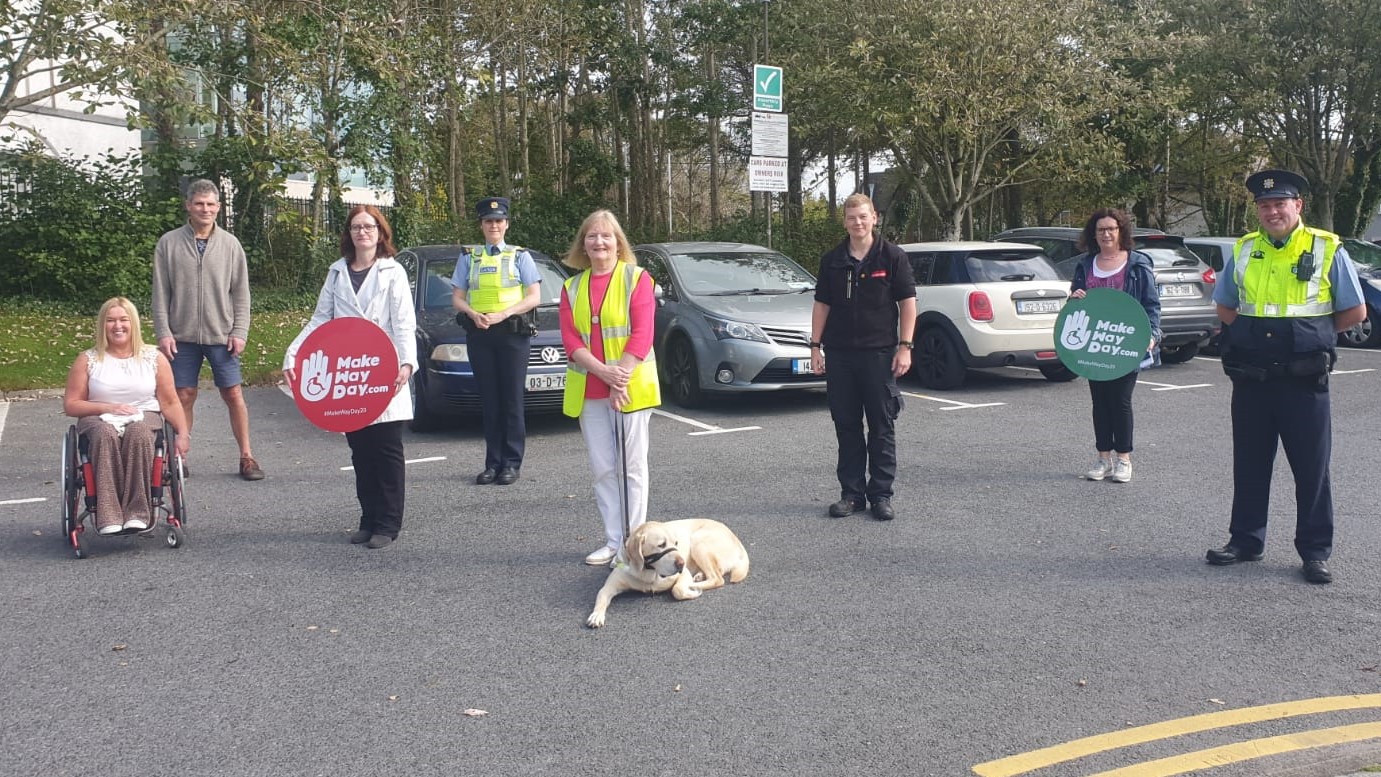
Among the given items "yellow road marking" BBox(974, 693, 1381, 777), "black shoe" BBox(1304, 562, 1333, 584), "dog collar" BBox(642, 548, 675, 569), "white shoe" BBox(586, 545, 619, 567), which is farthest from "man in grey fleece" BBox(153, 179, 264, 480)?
"black shoe" BBox(1304, 562, 1333, 584)

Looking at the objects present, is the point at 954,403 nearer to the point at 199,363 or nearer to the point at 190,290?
the point at 199,363

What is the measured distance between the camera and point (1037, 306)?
12.2 meters

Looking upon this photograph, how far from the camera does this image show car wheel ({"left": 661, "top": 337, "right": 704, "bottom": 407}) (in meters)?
11.2

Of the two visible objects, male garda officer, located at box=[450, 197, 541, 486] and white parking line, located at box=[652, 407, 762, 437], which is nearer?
male garda officer, located at box=[450, 197, 541, 486]

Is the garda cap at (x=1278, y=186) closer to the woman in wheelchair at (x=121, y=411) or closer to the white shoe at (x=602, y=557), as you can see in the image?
the white shoe at (x=602, y=557)

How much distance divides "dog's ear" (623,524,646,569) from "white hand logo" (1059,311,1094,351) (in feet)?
13.0

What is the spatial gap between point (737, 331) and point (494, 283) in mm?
3308

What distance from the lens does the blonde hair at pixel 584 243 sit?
228 inches

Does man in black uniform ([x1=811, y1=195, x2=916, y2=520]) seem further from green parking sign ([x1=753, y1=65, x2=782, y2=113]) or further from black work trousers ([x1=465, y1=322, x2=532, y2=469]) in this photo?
green parking sign ([x1=753, y1=65, x2=782, y2=113])

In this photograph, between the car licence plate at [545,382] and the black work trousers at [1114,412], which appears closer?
the black work trousers at [1114,412]

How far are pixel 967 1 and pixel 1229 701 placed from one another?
58.6 ft

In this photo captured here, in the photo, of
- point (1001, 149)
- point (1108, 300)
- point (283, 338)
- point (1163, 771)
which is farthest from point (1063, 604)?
point (1001, 149)

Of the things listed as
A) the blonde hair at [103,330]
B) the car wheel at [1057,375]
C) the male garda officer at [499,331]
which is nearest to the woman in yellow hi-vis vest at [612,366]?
the male garda officer at [499,331]

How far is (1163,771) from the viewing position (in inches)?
147
